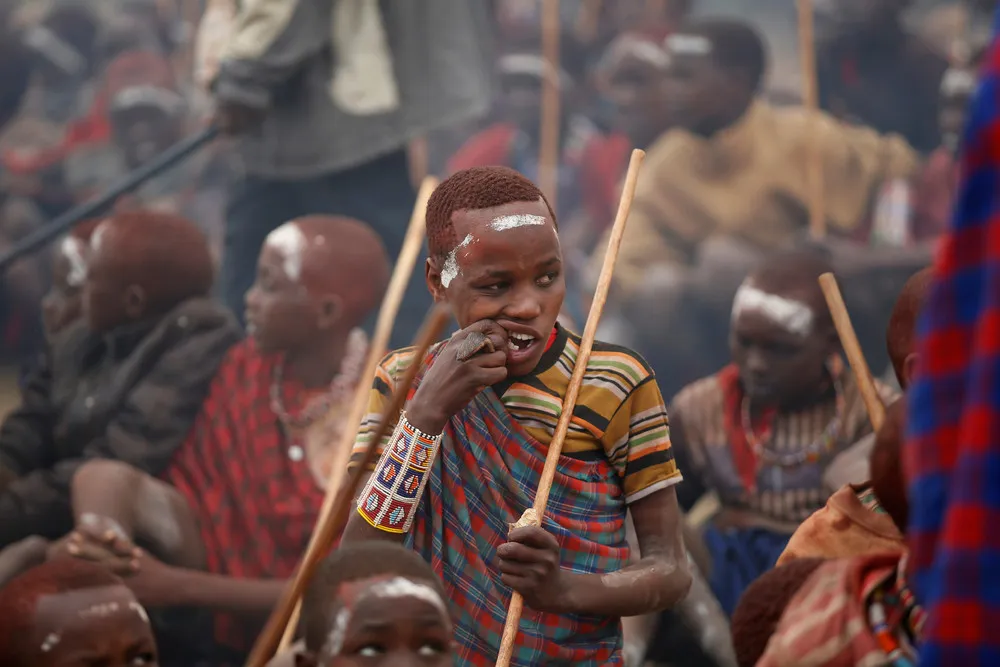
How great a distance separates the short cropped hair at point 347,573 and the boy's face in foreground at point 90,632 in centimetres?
54

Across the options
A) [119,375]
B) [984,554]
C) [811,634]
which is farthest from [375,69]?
[984,554]

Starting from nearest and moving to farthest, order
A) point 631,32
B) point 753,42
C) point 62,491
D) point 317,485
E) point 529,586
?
point 529,586 → point 317,485 → point 62,491 → point 753,42 → point 631,32

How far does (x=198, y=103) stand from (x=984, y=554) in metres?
10.9

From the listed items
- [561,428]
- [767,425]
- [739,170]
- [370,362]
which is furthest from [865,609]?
[739,170]

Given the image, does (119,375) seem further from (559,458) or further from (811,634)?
(811,634)

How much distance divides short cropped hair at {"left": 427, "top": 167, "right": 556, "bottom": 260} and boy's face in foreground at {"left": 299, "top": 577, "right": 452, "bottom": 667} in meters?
0.68

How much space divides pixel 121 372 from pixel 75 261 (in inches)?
34.9

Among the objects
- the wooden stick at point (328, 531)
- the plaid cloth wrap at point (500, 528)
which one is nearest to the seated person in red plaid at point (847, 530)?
the plaid cloth wrap at point (500, 528)

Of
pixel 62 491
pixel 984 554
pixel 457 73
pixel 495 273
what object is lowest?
pixel 62 491

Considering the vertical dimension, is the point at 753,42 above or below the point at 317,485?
above

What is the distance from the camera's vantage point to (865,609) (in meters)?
2.01

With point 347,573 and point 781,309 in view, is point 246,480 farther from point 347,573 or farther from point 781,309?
point 347,573

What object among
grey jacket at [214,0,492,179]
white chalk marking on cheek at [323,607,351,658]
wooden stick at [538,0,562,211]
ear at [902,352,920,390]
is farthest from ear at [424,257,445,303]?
wooden stick at [538,0,562,211]

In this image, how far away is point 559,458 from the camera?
2.75 meters
